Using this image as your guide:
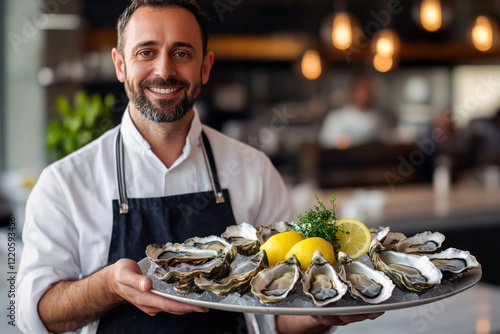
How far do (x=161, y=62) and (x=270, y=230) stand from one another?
43cm

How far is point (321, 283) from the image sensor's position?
952mm

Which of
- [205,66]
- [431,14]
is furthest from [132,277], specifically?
[431,14]

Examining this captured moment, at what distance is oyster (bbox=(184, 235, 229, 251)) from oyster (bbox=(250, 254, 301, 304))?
157 mm

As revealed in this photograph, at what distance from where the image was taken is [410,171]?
533cm

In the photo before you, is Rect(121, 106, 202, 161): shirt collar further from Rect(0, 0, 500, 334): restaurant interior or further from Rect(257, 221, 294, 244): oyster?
Rect(0, 0, 500, 334): restaurant interior

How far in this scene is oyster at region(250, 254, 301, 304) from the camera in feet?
2.96

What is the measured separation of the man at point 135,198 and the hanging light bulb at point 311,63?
3.24m

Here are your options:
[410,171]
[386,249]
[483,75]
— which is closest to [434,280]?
[386,249]

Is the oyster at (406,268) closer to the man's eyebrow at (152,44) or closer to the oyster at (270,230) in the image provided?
the oyster at (270,230)

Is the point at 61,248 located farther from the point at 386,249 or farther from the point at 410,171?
the point at 410,171

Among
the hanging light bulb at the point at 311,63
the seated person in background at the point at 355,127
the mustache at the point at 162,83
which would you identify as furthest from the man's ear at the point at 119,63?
the seated person in background at the point at 355,127

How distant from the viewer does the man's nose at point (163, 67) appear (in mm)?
1180

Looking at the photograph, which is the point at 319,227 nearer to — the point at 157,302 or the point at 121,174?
the point at 157,302

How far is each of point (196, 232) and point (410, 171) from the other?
4369mm
